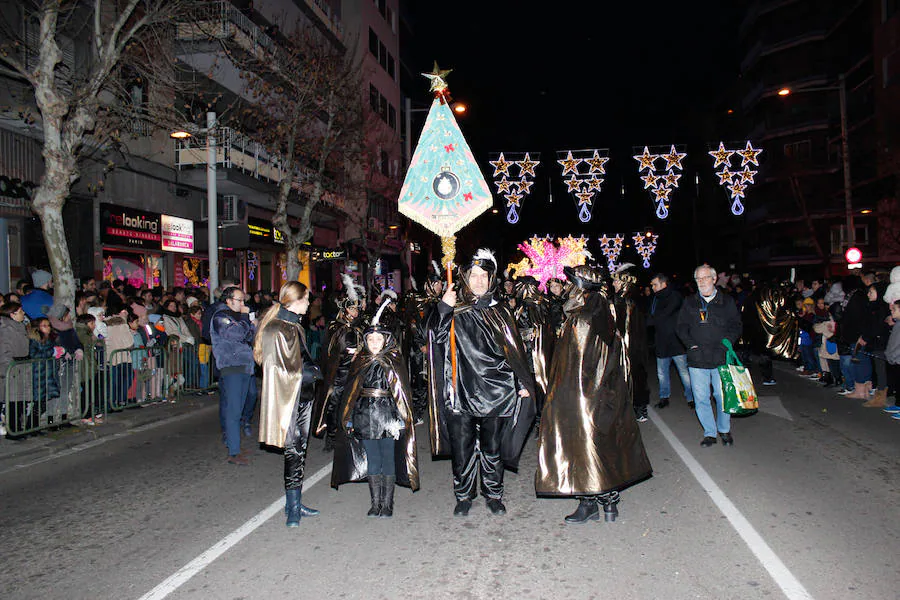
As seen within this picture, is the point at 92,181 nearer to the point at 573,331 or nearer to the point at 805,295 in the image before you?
the point at 573,331

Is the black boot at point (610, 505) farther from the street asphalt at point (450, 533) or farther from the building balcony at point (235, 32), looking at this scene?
the building balcony at point (235, 32)

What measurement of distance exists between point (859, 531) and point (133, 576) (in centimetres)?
494

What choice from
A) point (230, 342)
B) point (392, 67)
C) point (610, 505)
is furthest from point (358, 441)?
point (392, 67)

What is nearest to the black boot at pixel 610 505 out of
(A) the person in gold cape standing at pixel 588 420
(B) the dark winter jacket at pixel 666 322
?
(A) the person in gold cape standing at pixel 588 420

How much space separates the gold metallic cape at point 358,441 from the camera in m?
5.53

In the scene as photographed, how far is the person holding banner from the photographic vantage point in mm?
5523

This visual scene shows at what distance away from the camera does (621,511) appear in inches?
222

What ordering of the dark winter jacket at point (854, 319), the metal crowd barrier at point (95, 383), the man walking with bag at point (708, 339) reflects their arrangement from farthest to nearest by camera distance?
the dark winter jacket at point (854, 319), the metal crowd barrier at point (95, 383), the man walking with bag at point (708, 339)

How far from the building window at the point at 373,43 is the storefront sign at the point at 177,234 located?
23.1 metres

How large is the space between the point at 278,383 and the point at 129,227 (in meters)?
15.3

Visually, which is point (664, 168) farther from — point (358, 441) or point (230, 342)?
point (358, 441)

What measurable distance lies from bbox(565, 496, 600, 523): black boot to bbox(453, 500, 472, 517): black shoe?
0.78m

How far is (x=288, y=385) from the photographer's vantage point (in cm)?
520

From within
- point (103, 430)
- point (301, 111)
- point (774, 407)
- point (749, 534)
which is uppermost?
point (301, 111)
